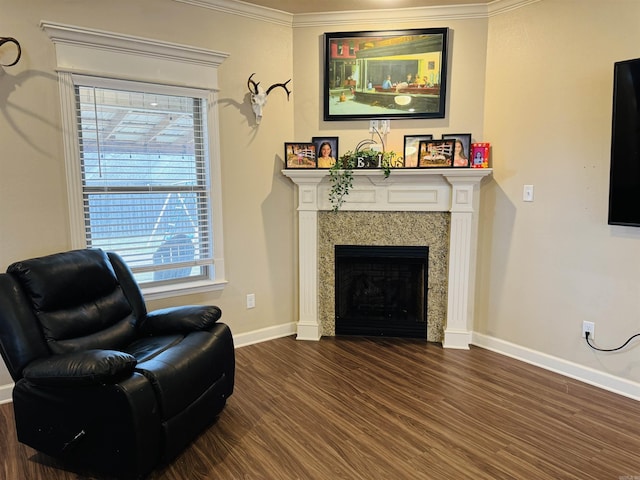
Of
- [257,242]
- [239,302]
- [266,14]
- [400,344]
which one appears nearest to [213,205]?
[257,242]

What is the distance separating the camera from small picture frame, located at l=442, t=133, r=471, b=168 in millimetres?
3348

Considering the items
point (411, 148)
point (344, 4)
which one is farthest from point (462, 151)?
point (344, 4)

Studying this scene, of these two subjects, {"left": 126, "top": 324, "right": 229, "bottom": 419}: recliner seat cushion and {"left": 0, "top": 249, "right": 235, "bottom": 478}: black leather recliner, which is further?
{"left": 126, "top": 324, "right": 229, "bottom": 419}: recliner seat cushion

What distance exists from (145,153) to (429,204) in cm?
225

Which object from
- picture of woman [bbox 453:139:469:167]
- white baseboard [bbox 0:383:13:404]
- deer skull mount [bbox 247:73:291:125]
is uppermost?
deer skull mount [bbox 247:73:291:125]

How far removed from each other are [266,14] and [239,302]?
2388 millimetres

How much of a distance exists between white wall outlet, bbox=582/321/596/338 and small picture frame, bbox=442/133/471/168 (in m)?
1.42

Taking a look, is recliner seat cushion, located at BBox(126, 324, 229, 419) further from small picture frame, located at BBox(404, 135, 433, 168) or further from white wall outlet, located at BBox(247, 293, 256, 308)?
small picture frame, located at BBox(404, 135, 433, 168)

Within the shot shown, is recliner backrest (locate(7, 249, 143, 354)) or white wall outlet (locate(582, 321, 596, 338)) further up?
recliner backrest (locate(7, 249, 143, 354))

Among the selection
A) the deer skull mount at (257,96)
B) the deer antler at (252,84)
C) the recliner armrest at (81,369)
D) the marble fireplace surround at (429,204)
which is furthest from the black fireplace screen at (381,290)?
the recliner armrest at (81,369)

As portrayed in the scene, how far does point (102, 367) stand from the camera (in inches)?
69.9

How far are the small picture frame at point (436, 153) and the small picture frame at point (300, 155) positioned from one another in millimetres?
884

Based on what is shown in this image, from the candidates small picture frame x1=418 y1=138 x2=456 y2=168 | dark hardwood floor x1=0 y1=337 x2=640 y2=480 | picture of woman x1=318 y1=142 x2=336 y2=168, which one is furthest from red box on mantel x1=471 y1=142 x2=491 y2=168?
dark hardwood floor x1=0 y1=337 x2=640 y2=480

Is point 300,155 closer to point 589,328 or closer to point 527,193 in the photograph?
point 527,193
